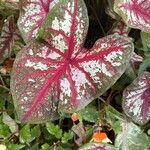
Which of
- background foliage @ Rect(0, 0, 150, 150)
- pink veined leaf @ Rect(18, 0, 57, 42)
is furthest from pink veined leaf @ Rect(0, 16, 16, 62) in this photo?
pink veined leaf @ Rect(18, 0, 57, 42)

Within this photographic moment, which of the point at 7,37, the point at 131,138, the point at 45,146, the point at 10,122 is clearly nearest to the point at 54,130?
the point at 45,146

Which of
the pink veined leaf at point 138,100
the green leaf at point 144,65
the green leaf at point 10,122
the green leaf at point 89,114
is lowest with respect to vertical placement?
the green leaf at point 10,122

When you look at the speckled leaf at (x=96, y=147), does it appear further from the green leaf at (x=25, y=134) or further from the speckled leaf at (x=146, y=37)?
the speckled leaf at (x=146, y=37)

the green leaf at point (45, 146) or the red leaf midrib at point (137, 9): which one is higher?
the red leaf midrib at point (137, 9)

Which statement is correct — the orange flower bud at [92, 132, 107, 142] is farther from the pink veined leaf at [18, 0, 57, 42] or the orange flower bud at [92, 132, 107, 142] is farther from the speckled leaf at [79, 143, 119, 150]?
the pink veined leaf at [18, 0, 57, 42]

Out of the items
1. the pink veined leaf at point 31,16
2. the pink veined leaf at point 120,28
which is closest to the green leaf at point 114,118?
the pink veined leaf at point 120,28

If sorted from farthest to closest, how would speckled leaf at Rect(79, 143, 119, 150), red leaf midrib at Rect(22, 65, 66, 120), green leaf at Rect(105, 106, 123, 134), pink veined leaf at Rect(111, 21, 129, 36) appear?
pink veined leaf at Rect(111, 21, 129, 36)
green leaf at Rect(105, 106, 123, 134)
speckled leaf at Rect(79, 143, 119, 150)
red leaf midrib at Rect(22, 65, 66, 120)

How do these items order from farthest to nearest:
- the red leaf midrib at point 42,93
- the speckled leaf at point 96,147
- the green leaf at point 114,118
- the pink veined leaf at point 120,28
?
the pink veined leaf at point 120,28
the green leaf at point 114,118
the speckled leaf at point 96,147
the red leaf midrib at point 42,93

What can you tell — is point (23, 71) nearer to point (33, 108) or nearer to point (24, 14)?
point (33, 108)
